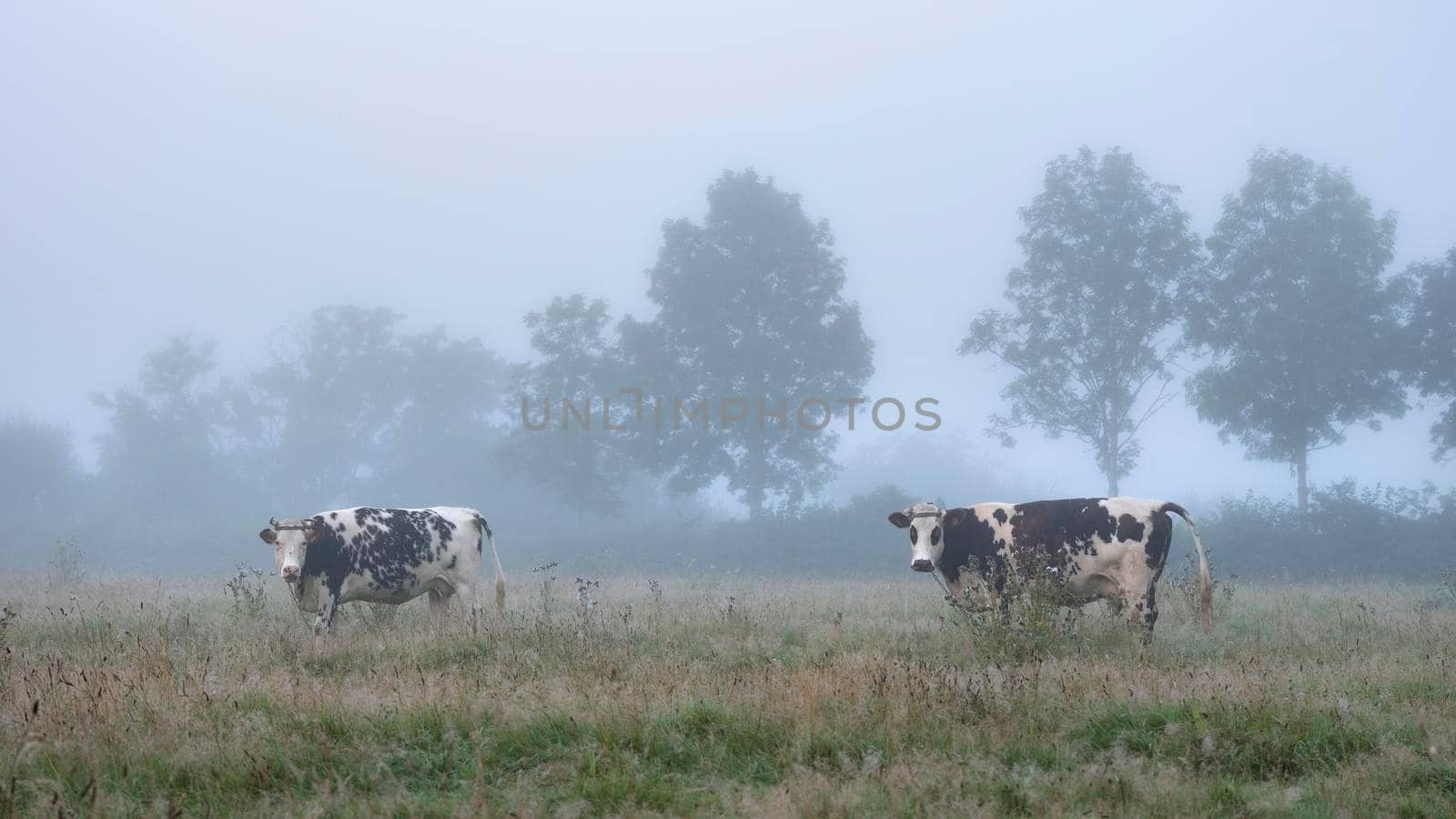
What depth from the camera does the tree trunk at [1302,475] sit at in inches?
1235

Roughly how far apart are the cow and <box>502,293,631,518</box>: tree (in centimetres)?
2641

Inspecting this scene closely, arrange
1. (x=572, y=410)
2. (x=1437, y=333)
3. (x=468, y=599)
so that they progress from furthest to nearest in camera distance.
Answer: (x=572, y=410) < (x=1437, y=333) < (x=468, y=599)

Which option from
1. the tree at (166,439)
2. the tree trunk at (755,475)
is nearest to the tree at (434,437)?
the tree at (166,439)

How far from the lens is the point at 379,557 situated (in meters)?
12.9

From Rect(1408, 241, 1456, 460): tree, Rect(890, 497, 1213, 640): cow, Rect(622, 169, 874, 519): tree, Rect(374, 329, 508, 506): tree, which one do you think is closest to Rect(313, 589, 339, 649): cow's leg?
Rect(890, 497, 1213, 640): cow

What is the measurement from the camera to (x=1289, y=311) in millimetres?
31484

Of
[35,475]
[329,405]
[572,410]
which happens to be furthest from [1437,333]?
[35,475]

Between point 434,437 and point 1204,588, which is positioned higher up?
point 434,437

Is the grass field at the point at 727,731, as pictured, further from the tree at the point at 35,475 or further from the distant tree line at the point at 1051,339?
the tree at the point at 35,475

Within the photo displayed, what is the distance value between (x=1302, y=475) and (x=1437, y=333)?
5.96 metres

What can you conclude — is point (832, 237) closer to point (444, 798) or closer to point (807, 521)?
point (807, 521)

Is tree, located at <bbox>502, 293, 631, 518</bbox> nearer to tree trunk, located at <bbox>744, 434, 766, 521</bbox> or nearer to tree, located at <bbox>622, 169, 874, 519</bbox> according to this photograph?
tree, located at <bbox>622, 169, 874, 519</bbox>

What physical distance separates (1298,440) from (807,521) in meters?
16.6

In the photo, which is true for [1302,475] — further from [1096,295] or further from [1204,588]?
[1204,588]
